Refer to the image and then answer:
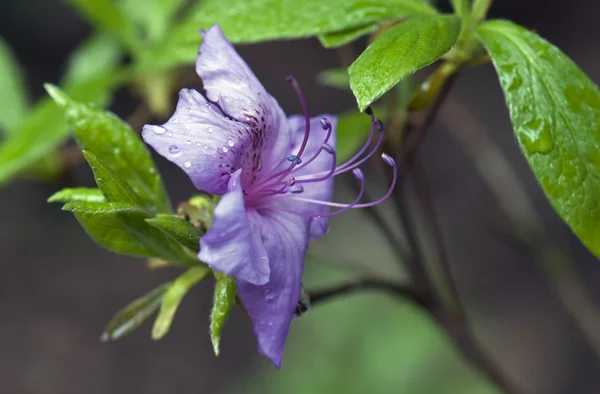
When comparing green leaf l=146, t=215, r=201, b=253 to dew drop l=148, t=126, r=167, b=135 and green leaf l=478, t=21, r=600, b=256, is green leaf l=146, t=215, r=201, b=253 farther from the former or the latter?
green leaf l=478, t=21, r=600, b=256

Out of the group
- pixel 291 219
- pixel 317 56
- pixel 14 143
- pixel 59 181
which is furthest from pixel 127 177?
pixel 317 56

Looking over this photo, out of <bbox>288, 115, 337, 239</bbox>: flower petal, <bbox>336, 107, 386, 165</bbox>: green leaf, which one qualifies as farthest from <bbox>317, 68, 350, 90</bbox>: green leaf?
<bbox>288, 115, 337, 239</bbox>: flower petal

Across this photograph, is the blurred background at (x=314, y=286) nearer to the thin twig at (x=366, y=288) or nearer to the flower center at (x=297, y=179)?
the thin twig at (x=366, y=288)

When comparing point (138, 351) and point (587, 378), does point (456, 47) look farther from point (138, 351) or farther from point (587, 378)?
point (138, 351)

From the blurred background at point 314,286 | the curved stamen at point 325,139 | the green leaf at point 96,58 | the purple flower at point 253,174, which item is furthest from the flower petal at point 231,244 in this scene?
the blurred background at point 314,286

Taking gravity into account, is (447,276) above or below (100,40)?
below

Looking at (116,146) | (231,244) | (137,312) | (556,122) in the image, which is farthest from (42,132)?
(556,122)
